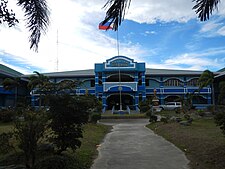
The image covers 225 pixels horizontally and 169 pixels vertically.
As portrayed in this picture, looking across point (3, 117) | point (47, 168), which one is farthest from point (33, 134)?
point (3, 117)

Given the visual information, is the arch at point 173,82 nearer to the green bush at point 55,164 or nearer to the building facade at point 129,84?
the building facade at point 129,84

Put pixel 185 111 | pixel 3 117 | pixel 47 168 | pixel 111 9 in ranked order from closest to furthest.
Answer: pixel 111 9 < pixel 47 168 < pixel 3 117 < pixel 185 111

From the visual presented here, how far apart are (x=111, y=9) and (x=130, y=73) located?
3943cm

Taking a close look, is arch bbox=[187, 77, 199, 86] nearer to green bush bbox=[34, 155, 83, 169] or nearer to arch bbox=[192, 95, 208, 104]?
arch bbox=[192, 95, 208, 104]

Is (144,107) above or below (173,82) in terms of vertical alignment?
below

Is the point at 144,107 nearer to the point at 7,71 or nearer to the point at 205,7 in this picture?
the point at 7,71

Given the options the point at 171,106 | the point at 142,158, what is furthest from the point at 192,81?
the point at 142,158

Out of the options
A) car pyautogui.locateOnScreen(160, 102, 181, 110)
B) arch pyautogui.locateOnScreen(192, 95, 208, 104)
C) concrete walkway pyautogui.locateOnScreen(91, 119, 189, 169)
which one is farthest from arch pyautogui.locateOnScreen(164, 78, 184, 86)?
concrete walkway pyautogui.locateOnScreen(91, 119, 189, 169)

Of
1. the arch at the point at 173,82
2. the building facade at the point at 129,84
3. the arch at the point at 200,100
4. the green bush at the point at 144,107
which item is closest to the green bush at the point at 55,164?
the green bush at the point at 144,107

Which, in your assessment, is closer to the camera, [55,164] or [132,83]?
[55,164]

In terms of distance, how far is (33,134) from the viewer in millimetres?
6141

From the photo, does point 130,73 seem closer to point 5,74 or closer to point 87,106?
point 5,74

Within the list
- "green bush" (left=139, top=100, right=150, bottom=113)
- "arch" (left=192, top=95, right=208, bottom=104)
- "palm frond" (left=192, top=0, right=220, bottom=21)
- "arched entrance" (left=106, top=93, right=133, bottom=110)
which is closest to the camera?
"palm frond" (left=192, top=0, right=220, bottom=21)

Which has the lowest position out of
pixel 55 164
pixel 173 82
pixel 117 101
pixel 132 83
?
pixel 55 164
